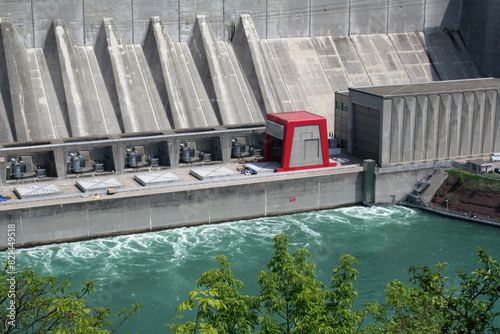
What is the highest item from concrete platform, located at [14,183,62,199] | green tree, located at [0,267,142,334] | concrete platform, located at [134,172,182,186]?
green tree, located at [0,267,142,334]

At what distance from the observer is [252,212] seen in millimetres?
53656

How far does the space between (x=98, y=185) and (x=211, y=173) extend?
876 cm

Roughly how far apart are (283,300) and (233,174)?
3512cm

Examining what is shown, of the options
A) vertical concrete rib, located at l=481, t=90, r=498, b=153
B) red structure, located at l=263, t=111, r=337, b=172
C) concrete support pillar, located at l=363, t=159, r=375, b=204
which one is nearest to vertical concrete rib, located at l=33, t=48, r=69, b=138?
red structure, located at l=263, t=111, r=337, b=172

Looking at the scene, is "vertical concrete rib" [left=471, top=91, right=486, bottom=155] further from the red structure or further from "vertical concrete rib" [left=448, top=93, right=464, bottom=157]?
the red structure

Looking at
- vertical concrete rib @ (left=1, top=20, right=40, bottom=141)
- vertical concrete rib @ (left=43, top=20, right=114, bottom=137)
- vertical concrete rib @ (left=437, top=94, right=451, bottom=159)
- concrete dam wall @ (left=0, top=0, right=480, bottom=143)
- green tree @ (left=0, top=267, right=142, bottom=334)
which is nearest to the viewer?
green tree @ (left=0, top=267, right=142, bottom=334)

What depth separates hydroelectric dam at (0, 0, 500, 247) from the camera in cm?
5187

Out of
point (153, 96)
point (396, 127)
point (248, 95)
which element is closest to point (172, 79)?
point (153, 96)

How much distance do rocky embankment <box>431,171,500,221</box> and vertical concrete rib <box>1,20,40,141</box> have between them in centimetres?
3298

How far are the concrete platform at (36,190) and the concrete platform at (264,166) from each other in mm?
15362

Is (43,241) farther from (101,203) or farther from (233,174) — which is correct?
(233,174)

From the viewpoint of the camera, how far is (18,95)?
192ft

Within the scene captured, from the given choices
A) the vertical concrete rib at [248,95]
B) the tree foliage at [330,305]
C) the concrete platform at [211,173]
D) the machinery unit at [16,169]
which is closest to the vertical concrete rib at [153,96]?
the vertical concrete rib at [248,95]

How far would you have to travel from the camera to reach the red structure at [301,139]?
5641 centimetres
